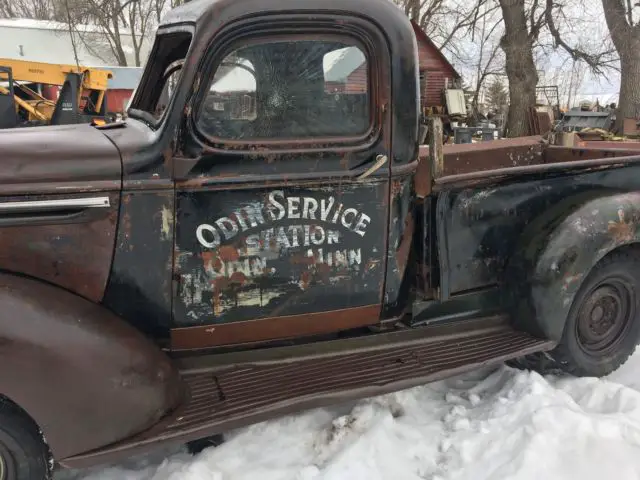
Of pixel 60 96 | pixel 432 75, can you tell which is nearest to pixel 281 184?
pixel 60 96

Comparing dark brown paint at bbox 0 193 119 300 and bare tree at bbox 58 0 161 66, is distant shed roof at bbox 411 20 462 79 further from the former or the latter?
dark brown paint at bbox 0 193 119 300

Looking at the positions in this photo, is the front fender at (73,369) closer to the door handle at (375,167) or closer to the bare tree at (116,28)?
the door handle at (375,167)

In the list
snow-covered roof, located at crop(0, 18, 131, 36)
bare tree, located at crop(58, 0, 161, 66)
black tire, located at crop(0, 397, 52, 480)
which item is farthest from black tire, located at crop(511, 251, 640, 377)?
snow-covered roof, located at crop(0, 18, 131, 36)

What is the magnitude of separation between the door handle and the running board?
829mm

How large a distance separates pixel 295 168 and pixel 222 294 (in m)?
0.62

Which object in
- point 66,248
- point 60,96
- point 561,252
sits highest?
point 60,96

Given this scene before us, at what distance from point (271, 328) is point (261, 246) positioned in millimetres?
395

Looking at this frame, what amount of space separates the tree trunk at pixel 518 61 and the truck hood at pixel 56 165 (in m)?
16.1

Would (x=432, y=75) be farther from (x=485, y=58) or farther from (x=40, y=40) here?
(x=40, y=40)

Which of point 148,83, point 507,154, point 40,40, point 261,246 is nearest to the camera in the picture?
point 261,246

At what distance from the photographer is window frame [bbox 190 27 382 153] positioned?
237 centimetres

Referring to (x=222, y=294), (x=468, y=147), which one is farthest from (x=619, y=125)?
(x=222, y=294)

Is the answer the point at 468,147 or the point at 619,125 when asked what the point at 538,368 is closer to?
the point at 468,147

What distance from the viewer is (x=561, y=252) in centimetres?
284
